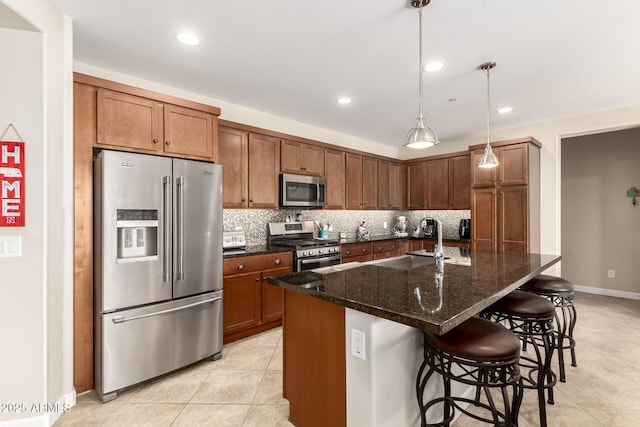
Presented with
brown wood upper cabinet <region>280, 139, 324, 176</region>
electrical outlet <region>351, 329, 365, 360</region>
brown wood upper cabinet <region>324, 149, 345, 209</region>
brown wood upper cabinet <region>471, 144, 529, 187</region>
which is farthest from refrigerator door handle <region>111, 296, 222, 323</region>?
brown wood upper cabinet <region>471, 144, 529, 187</region>

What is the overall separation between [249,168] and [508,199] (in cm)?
362

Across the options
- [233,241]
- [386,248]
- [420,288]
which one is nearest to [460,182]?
[386,248]

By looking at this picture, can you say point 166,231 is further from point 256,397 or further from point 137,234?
point 256,397

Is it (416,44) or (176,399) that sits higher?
(416,44)

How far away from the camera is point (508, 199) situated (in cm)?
429

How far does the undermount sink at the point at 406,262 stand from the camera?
2489 millimetres

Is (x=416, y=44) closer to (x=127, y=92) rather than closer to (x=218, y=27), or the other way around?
(x=218, y=27)

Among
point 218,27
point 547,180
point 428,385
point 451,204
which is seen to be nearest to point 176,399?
point 428,385

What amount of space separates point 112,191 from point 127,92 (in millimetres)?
854

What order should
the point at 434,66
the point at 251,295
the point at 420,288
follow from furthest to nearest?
the point at 251,295, the point at 434,66, the point at 420,288

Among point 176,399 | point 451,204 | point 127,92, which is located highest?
point 127,92

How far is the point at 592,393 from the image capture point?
2250 millimetres

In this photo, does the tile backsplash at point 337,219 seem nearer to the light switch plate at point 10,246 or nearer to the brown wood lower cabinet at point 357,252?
the brown wood lower cabinet at point 357,252

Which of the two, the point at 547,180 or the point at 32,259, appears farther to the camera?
the point at 547,180
